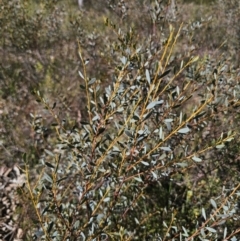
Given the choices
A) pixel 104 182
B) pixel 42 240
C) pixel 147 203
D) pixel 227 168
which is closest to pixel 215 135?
pixel 227 168

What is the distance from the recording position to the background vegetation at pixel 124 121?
1731 mm

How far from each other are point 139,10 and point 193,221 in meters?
5.01

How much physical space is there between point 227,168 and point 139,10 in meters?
4.77

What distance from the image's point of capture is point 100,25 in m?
9.32

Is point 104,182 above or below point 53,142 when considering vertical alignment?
above

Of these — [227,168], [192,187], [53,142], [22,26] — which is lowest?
[53,142]

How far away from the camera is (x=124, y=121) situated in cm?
176

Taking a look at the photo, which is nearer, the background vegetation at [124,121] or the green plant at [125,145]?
the green plant at [125,145]

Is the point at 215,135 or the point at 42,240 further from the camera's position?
the point at 215,135

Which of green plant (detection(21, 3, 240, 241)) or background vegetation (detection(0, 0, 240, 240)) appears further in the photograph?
background vegetation (detection(0, 0, 240, 240))

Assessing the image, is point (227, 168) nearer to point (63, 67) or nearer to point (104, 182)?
point (104, 182)

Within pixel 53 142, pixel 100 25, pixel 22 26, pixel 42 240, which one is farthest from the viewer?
pixel 100 25

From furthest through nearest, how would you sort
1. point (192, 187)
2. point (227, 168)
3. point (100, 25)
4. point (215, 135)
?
point (100, 25)
point (192, 187)
point (215, 135)
point (227, 168)

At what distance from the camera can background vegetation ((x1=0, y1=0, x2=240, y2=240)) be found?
173 centimetres
